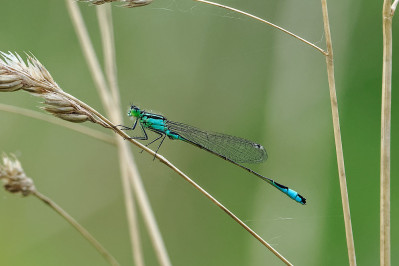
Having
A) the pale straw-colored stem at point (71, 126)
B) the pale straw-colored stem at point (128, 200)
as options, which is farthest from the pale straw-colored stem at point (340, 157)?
the pale straw-colored stem at point (71, 126)

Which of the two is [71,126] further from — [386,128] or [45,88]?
[386,128]

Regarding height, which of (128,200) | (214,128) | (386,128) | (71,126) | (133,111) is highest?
(214,128)

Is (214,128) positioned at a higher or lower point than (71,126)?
higher

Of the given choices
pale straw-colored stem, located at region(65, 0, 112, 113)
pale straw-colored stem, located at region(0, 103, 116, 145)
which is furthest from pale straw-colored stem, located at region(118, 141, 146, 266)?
pale straw-colored stem, located at region(65, 0, 112, 113)

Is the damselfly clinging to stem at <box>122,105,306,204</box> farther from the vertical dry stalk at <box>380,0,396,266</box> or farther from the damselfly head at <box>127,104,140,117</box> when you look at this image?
the vertical dry stalk at <box>380,0,396,266</box>

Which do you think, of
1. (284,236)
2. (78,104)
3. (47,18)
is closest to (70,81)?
(47,18)

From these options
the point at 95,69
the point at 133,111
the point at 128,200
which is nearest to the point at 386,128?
the point at 128,200
